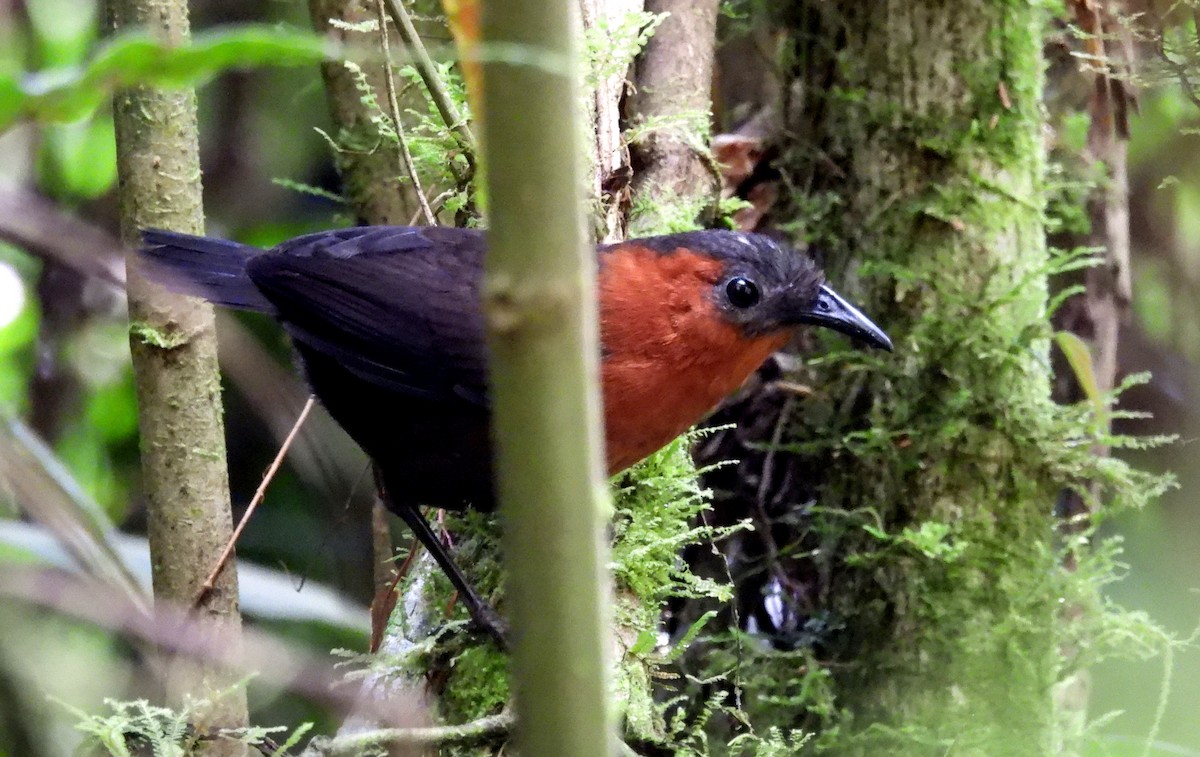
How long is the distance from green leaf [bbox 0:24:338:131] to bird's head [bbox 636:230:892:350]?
6.27ft

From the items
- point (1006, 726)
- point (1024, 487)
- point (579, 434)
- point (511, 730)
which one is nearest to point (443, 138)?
point (511, 730)

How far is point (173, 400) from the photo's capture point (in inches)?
89.2

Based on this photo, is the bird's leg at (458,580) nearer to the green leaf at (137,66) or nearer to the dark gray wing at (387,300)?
the dark gray wing at (387,300)

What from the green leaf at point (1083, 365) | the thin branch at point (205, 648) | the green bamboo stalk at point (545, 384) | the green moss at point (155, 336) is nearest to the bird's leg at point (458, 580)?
the green moss at point (155, 336)

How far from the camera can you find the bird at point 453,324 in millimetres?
2369

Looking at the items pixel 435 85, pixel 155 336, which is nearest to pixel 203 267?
pixel 155 336

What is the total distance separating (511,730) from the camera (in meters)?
1.68

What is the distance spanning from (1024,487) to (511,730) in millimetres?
1620

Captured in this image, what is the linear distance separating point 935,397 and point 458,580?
1.30m

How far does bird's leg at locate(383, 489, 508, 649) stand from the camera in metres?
2.09

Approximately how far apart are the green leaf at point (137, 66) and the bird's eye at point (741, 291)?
1938mm

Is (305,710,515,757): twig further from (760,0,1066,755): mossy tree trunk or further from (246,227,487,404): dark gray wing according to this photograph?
(760,0,1066,755): mossy tree trunk

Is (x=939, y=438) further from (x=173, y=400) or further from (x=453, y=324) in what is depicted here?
(x=173, y=400)

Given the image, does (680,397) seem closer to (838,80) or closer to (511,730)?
(511,730)
